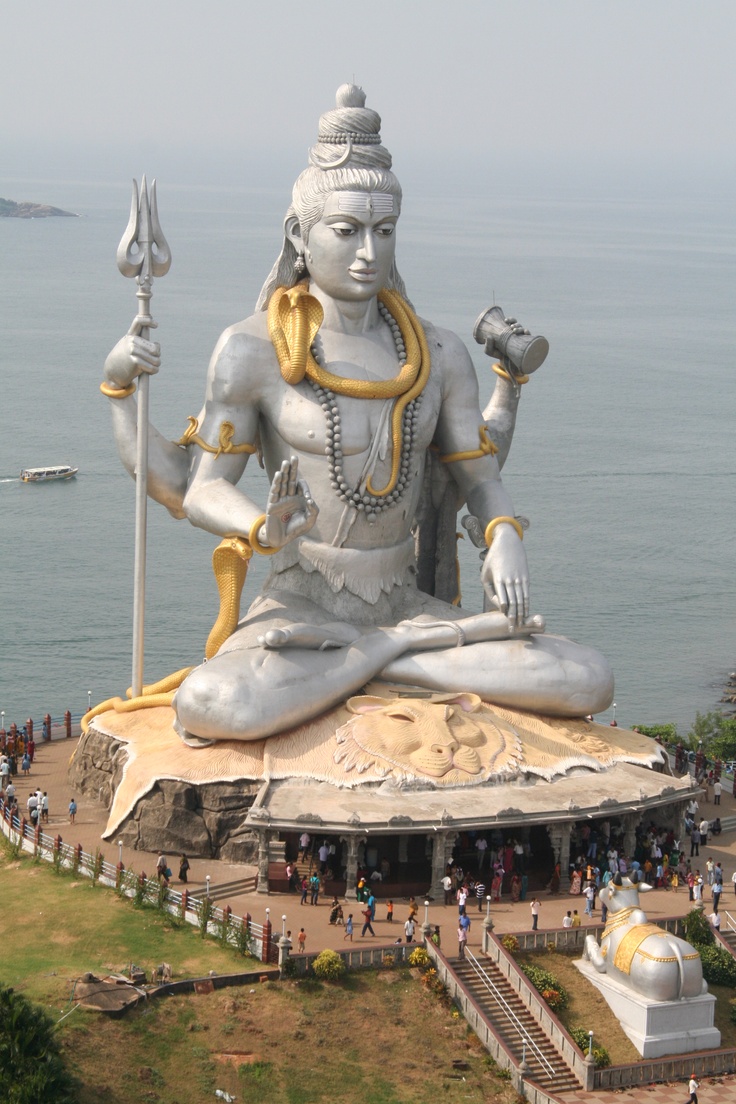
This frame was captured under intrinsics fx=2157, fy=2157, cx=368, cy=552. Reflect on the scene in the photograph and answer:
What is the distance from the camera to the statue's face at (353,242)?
2608 centimetres

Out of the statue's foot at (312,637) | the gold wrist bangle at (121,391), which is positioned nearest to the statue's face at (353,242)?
the gold wrist bangle at (121,391)

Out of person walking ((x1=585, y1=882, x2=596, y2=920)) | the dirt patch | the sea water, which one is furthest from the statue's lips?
the sea water

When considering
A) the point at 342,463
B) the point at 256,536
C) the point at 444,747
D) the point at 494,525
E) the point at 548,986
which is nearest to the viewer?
the point at 548,986

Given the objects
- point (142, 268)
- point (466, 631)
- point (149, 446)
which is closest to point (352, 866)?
point (466, 631)

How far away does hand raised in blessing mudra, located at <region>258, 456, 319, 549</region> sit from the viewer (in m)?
24.8

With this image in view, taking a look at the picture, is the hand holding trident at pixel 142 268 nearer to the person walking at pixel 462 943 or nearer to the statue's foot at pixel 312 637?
the statue's foot at pixel 312 637

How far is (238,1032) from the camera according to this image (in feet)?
69.7

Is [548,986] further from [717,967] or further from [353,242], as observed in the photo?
[353,242]

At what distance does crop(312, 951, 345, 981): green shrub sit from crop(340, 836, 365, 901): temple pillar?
6.29 ft

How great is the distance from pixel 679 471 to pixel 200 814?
33.0 m

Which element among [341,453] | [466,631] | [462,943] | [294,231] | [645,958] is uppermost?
[294,231]

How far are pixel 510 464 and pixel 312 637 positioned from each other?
28.5m

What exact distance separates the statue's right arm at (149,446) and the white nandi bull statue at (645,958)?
7883mm

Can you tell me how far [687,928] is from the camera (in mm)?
23531
